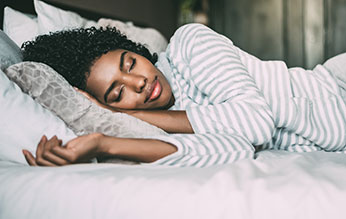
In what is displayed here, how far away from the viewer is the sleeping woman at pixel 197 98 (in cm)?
79

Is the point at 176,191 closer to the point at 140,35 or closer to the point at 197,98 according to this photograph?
the point at 197,98

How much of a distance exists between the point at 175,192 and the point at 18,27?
1.19 meters

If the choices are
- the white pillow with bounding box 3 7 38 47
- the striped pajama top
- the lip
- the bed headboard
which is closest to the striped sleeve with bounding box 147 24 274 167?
the striped pajama top

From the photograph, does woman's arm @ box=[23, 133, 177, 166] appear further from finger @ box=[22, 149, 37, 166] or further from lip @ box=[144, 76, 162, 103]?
lip @ box=[144, 76, 162, 103]

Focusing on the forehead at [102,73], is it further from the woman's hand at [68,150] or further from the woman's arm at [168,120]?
the woman's hand at [68,150]

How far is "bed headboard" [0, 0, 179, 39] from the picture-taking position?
173 cm

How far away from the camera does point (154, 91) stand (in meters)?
1.11

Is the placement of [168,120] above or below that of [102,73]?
below

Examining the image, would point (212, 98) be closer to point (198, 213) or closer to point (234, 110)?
point (234, 110)

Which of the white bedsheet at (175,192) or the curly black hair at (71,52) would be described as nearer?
the white bedsheet at (175,192)

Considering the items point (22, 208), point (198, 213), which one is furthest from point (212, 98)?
point (22, 208)

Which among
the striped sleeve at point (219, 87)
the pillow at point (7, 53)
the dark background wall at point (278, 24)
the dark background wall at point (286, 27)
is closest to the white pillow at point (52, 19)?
the pillow at point (7, 53)

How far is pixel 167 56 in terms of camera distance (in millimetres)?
1318

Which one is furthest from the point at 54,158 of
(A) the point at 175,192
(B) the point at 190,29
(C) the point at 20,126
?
(B) the point at 190,29
